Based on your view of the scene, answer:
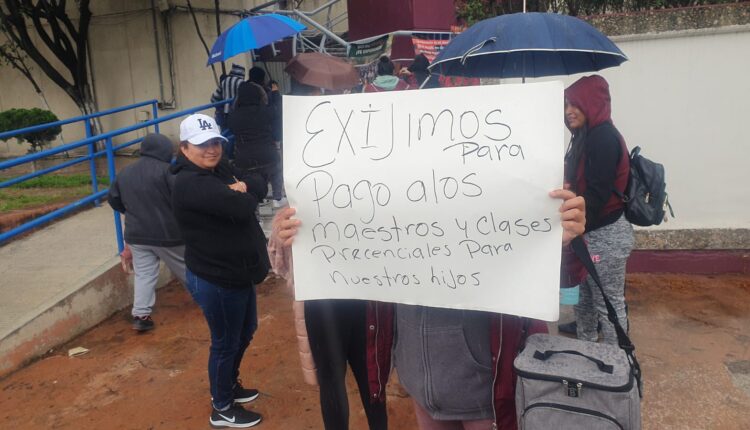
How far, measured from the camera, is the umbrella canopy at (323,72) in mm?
6766

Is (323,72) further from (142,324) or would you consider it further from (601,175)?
(601,175)

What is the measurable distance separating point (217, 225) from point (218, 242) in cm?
9

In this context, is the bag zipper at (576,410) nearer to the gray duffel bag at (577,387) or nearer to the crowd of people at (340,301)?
the gray duffel bag at (577,387)

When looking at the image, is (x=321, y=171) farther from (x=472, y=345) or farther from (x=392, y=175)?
(x=472, y=345)

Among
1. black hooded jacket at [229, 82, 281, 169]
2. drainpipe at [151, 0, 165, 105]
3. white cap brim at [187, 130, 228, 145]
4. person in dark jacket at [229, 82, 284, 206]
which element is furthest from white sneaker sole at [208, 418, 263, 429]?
drainpipe at [151, 0, 165, 105]

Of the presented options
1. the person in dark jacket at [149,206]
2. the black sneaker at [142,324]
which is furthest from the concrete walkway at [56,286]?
the person in dark jacket at [149,206]

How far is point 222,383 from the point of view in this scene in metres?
3.43

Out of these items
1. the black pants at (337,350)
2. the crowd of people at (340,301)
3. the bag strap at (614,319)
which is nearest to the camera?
the bag strap at (614,319)

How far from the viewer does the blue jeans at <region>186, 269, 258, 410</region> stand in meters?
3.22

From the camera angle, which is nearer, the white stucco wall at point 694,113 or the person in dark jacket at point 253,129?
the white stucco wall at point 694,113

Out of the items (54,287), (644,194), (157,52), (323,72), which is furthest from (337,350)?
(157,52)

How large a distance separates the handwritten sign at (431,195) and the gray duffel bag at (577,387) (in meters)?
0.16

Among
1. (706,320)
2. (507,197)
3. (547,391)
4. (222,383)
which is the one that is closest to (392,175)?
(507,197)

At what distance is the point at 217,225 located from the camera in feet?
10.3
